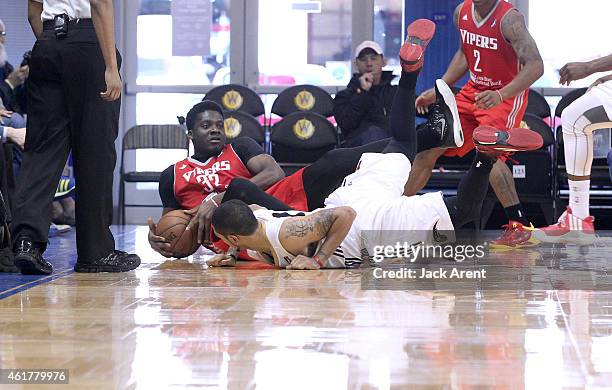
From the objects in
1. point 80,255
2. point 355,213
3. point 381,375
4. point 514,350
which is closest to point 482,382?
point 381,375

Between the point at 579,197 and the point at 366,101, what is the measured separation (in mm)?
2360

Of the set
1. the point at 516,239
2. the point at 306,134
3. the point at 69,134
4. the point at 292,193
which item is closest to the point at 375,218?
the point at 292,193

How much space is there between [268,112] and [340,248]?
526 centimetres

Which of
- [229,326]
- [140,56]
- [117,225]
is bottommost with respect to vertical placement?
[117,225]

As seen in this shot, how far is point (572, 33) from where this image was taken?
9.88 m

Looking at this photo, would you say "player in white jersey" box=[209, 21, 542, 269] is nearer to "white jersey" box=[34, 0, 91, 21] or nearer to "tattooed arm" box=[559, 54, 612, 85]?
"tattooed arm" box=[559, 54, 612, 85]

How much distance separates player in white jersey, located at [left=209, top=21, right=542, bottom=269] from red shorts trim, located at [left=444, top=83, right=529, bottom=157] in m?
0.97

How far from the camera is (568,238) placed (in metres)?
6.32

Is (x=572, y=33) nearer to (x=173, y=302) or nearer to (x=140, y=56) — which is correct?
(x=140, y=56)

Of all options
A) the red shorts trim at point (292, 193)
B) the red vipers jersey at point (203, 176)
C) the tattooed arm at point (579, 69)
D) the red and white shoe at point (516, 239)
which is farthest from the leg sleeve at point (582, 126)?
the red vipers jersey at point (203, 176)

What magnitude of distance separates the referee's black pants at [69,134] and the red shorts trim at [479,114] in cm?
249

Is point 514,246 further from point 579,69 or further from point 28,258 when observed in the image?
point 28,258

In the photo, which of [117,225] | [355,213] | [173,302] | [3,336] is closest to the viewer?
[3,336]

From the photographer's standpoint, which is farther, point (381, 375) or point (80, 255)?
point (80, 255)
